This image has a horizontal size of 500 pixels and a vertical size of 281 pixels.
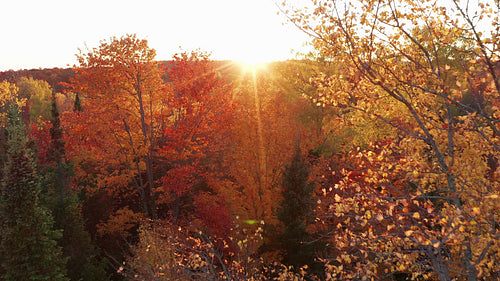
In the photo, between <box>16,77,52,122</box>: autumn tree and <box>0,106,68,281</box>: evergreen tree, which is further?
<box>16,77,52,122</box>: autumn tree

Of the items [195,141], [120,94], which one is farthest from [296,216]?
[120,94]

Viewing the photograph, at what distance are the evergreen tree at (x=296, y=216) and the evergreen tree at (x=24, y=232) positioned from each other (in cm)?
1125

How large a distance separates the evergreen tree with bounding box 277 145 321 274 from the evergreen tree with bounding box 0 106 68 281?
36.9ft

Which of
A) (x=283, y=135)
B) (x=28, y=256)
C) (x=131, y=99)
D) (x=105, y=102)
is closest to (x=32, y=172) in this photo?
(x=28, y=256)

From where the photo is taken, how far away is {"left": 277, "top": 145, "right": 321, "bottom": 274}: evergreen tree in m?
18.5

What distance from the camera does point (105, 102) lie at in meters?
20.2

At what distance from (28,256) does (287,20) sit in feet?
52.9

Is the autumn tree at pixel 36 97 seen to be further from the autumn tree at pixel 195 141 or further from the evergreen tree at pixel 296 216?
the evergreen tree at pixel 296 216

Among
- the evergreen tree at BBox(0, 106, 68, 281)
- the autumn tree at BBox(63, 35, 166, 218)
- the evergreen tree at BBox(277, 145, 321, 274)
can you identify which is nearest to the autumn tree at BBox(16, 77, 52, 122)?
the autumn tree at BBox(63, 35, 166, 218)

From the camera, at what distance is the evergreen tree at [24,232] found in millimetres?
16016

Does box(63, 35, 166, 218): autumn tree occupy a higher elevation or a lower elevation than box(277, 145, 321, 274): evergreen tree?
higher

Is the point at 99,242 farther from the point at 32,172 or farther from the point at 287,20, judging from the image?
the point at 287,20

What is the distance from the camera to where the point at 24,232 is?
16.2m

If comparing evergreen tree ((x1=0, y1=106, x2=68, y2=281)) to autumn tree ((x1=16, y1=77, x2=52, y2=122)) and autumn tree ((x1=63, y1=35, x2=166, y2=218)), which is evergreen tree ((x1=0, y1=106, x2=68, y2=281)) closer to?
autumn tree ((x1=63, y1=35, x2=166, y2=218))
